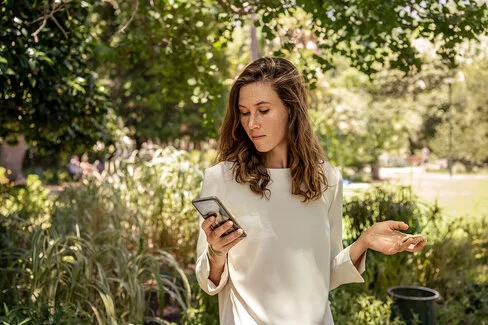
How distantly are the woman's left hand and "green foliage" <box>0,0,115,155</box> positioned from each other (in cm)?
215

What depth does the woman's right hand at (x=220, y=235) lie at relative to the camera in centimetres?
160

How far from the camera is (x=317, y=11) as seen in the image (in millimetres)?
3283

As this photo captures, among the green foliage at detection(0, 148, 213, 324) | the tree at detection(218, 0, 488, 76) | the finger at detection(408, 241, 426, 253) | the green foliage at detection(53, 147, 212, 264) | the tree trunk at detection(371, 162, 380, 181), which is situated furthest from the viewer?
the tree trunk at detection(371, 162, 380, 181)

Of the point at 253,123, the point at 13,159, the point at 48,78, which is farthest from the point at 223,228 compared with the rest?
the point at 13,159

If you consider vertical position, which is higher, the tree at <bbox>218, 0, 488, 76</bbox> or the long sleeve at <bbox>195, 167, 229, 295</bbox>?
the tree at <bbox>218, 0, 488, 76</bbox>

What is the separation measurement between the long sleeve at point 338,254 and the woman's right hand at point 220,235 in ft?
1.36

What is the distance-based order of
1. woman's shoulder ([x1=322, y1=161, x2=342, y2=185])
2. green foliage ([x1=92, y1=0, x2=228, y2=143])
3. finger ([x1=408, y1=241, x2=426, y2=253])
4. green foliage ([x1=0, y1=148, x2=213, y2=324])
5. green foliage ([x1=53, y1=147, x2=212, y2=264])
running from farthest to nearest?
green foliage ([x1=53, y1=147, x2=212, y2=264])
green foliage ([x1=92, y1=0, x2=228, y2=143])
green foliage ([x1=0, y1=148, x2=213, y2=324])
woman's shoulder ([x1=322, y1=161, x2=342, y2=185])
finger ([x1=408, y1=241, x2=426, y2=253])

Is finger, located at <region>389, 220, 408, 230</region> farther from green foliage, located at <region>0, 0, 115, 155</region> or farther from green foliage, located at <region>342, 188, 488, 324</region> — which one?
green foliage, located at <region>342, 188, 488, 324</region>

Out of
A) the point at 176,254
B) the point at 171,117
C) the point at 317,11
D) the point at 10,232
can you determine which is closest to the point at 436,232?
the point at 176,254

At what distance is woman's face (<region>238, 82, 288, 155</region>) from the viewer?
183 centimetres

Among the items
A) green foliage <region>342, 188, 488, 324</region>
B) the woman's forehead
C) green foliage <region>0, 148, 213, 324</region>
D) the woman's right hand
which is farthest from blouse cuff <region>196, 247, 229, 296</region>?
green foliage <region>342, 188, 488, 324</region>

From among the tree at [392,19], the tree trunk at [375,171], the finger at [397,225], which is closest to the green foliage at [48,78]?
the tree at [392,19]

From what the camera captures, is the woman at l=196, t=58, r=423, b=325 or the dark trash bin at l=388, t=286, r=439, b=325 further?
the dark trash bin at l=388, t=286, r=439, b=325

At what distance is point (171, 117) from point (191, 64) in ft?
51.9
